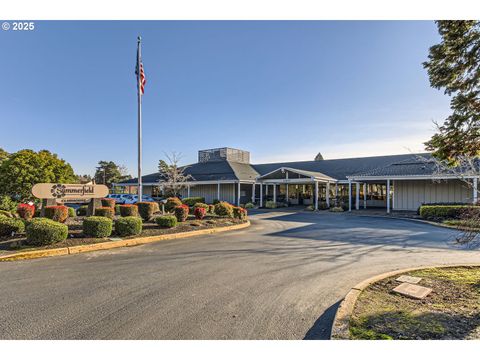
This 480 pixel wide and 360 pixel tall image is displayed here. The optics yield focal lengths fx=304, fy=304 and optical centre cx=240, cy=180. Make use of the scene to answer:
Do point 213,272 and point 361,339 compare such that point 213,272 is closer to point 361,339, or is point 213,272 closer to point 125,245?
point 361,339

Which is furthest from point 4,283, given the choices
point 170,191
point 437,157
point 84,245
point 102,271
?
point 170,191

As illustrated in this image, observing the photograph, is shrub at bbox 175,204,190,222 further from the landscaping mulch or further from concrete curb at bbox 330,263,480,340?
the landscaping mulch

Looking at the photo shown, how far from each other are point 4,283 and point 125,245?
12.2ft

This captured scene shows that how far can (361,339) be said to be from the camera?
10.6ft

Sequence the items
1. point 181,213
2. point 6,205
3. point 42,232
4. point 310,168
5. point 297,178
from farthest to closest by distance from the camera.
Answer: point 310,168, point 297,178, point 6,205, point 181,213, point 42,232

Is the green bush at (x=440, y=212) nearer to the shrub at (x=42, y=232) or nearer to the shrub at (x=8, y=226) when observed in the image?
the shrub at (x=42, y=232)

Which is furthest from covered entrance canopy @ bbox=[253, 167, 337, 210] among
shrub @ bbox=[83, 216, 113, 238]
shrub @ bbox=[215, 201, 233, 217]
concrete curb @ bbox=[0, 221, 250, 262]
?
shrub @ bbox=[83, 216, 113, 238]

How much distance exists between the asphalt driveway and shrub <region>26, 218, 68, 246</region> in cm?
93

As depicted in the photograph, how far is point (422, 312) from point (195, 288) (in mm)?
3287

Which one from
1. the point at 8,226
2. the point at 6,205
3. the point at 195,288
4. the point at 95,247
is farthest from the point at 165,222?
the point at 6,205

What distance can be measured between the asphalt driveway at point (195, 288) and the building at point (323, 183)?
13.8m

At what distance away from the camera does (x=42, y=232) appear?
25.2 ft

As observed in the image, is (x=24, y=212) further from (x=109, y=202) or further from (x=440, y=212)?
(x=440, y=212)

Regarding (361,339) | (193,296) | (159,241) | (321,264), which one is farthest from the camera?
(159,241)
